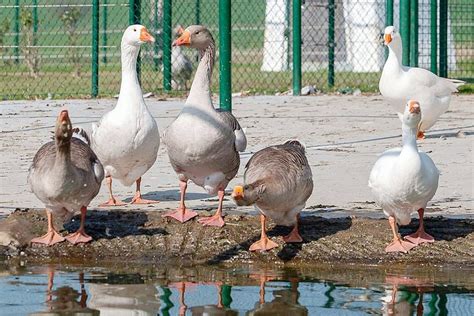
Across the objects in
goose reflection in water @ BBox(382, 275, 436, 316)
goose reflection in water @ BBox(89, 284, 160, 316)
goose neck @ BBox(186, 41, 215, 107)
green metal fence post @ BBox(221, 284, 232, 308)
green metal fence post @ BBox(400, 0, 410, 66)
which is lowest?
green metal fence post @ BBox(221, 284, 232, 308)

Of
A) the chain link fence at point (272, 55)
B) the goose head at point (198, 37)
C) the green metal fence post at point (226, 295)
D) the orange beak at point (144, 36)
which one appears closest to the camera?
the green metal fence post at point (226, 295)

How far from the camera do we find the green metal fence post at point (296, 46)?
1742 centimetres

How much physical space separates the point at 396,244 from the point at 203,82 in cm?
200

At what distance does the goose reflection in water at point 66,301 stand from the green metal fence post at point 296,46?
11.3 m

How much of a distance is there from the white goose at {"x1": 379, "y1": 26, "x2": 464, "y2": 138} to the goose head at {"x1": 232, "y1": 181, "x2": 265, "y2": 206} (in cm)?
524

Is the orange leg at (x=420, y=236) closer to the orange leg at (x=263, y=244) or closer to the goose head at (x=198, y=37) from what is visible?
the orange leg at (x=263, y=244)

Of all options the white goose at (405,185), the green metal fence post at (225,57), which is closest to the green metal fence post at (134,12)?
the green metal fence post at (225,57)

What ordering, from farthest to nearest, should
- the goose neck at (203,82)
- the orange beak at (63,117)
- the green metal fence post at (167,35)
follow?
the green metal fence post at (167,35)
the goose neck at (203,82)
the orange beak at (63,117)

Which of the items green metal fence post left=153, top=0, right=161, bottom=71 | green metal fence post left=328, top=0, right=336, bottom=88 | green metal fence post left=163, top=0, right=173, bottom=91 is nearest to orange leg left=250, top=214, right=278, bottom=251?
green metal fence post left=163, top=0, right=173, bottom=91

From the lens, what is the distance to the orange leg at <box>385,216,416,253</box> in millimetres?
7023

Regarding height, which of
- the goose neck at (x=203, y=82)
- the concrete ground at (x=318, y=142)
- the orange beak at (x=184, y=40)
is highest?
the orange beak at (x=184, y=40)

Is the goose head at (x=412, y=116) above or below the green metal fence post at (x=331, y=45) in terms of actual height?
below

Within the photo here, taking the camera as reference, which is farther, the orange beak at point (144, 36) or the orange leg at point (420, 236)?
the orange beak at point (144, 36)

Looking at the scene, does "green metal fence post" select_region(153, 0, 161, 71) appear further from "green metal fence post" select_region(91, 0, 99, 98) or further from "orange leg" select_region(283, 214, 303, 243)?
"orange leg" select_region(283, 214, 303, 243)
